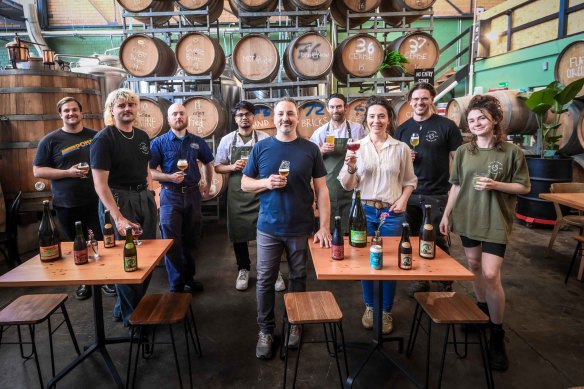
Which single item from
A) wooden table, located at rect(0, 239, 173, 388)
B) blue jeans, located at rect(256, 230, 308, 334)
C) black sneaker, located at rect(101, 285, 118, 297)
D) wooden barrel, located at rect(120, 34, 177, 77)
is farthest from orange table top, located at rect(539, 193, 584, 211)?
wooden barrel, located at rect(120, 34, 177, 77)

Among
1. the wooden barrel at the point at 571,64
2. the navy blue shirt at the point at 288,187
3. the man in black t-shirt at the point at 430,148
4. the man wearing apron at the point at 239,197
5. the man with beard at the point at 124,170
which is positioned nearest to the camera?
the navy blue shirt at the point at 288,187

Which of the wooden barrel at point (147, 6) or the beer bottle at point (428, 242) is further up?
the wooden barrel at point (147, 6)

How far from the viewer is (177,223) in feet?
10.7

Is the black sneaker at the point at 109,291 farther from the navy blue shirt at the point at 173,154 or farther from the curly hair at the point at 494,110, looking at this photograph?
the curly hair at the point at 494,110

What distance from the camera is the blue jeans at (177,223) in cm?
322

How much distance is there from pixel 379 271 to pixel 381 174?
900mm

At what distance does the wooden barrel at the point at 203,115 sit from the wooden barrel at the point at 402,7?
266cm

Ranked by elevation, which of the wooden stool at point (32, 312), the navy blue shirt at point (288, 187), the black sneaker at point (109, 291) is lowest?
the black sneaker at point (109, 291)

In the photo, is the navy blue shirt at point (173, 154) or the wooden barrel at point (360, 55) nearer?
the navy blue shirt at point (173, 154)

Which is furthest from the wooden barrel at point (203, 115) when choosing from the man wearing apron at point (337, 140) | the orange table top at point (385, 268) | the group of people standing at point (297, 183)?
the orange table top at point (385, 268)

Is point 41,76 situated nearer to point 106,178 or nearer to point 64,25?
point 106,178

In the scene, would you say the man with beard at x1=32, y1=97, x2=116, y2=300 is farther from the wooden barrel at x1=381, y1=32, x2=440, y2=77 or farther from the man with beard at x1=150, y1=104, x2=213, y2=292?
the wooden barrel at x1=381, y1=32, x2=440, y2=77

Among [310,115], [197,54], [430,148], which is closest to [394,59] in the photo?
[310,115]

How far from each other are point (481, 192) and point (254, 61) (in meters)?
3.37
